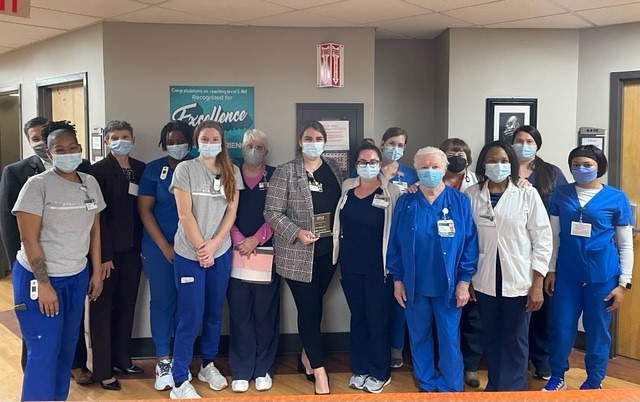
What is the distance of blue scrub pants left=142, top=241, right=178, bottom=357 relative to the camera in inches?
136

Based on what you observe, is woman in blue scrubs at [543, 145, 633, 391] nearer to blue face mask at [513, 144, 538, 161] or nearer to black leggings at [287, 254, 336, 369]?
blue face mask at [513, 144, 538, 161]

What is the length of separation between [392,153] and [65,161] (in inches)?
75.1

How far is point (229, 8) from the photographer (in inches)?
130

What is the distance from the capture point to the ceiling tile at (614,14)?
11.1 ft

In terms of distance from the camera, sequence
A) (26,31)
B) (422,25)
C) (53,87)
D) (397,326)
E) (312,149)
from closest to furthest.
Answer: (312,149)
(397,326)
(422,25)
(26,31)
(53,87)

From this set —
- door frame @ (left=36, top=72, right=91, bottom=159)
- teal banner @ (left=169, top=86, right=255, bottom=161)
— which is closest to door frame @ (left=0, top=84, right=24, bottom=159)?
door frame @ (left=36, top=72, right=91, bottom=159)

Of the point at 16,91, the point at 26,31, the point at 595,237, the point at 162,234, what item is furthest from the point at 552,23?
the point at 16,91

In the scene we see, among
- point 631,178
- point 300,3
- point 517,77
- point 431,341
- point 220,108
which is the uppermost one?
point 300,3

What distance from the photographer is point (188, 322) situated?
3.19 metres

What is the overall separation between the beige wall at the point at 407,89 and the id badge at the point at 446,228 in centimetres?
171

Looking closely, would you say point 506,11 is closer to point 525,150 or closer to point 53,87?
point 525,150

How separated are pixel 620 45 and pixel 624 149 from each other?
29.0 inches

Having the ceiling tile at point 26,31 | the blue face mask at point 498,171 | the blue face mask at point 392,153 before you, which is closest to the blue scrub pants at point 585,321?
the blue face mask at point 498,171

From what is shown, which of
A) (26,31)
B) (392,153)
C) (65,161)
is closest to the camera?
(65,161)
